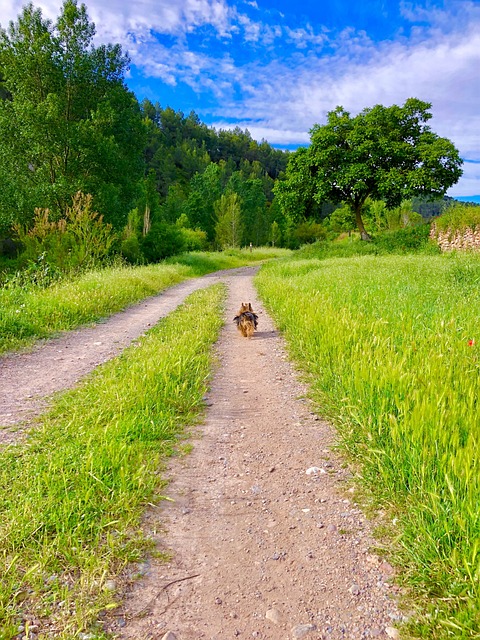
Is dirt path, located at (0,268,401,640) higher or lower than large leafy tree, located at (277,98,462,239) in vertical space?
lower

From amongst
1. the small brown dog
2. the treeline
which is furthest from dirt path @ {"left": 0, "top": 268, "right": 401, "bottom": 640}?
the treeline

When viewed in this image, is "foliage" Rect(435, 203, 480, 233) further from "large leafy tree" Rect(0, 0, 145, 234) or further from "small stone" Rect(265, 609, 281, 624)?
"small stone" Rect(265, 609, 281, 624)

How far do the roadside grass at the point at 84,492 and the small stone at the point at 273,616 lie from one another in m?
0.70

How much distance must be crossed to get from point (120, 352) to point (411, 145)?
1069 inches

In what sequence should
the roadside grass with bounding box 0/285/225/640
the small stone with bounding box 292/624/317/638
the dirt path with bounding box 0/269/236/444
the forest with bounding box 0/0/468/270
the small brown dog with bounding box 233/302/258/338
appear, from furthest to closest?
1. the forest with bounding box 0/0/468/270
2. the small brown dog with bounding box 233/302/258/338
3. the dirt path with bounding box 0/269/236/444
4. the roadside grass with bounding box 0/285/225/640
5. the small stone with bounding box 292/624/317/638

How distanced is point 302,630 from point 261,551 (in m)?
0.51

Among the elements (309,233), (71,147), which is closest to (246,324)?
(71,147)

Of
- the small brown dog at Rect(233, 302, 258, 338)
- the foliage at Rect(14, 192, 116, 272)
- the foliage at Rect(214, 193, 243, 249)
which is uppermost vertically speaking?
the foliage at Rect(214, 193, 243, 249)

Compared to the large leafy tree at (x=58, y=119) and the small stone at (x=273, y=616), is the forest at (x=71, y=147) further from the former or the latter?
the small stone at (x=273, y=616)

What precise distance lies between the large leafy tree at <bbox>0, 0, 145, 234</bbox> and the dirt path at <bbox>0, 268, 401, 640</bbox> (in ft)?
64.1

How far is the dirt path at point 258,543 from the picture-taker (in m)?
1.71

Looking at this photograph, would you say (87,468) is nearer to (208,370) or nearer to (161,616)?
(161,616)

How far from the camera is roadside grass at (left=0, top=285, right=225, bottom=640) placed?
176 centimetres

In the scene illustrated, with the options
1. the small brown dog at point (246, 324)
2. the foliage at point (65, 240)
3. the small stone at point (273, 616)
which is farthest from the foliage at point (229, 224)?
the small stone at point (273, 616)
